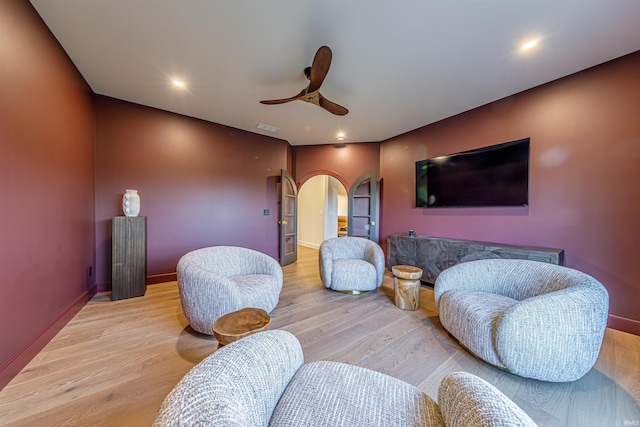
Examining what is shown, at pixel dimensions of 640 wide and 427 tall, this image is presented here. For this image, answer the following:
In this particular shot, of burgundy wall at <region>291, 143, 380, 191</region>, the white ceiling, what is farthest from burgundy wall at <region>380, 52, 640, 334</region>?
burgundy wall at <region>291, 143, 380, 191</region>

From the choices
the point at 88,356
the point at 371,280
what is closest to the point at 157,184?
the point at 88,356

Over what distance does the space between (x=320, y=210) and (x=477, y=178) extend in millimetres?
4137

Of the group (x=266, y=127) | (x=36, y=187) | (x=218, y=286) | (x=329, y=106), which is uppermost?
(x=266, y=127)

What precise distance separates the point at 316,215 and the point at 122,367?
18.0 ft

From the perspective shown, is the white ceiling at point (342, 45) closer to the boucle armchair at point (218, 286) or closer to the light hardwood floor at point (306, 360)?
the boucle armchair at point (218, 286)

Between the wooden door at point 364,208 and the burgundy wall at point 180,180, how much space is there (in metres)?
1.61

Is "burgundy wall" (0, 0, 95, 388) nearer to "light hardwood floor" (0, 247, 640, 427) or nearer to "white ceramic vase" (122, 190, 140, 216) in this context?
"light hardwood floor" (0, 247, 640, 427)

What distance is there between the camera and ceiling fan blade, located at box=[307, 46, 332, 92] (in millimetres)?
1802

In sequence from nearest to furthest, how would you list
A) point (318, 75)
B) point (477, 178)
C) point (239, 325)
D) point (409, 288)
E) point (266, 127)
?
point (239, 325), point (318, 75), point (409, 288), point (477, 178), point (266, 127)

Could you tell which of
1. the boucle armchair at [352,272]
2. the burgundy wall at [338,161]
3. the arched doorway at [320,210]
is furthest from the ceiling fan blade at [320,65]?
the arched doorway at [320,210]

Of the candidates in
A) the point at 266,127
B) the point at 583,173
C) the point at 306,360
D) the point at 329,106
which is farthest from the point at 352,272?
the point at 266,127

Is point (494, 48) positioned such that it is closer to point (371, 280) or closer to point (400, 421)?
point (371, 280)

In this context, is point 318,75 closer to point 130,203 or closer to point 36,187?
point 36,187

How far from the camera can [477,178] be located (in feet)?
10.3
